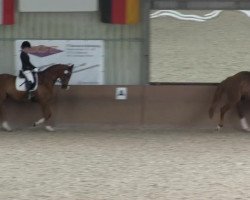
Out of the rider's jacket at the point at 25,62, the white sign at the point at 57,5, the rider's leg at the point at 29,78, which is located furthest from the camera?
the white sign at the point at 57,5

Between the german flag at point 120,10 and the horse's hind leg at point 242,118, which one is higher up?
the german flag at point 120,10

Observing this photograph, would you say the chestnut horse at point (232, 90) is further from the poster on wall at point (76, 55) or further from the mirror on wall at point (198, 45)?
the poster on wall at point (76, 55)

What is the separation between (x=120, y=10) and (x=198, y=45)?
177 cm

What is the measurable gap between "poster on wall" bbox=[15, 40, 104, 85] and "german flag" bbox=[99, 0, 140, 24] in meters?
0.56

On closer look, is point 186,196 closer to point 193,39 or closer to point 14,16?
point 193,39

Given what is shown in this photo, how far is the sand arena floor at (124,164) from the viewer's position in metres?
7.56

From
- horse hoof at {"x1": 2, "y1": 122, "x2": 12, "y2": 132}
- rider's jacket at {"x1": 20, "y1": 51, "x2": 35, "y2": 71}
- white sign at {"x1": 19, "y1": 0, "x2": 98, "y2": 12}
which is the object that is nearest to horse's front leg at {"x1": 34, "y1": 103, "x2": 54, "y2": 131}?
horse hoof at {"x1": 2, "y1": 122, "x2": 12, "y2": 132}

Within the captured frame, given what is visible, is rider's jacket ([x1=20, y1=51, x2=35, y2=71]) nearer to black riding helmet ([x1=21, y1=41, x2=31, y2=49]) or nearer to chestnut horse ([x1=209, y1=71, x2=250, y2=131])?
black riding helmet ([x1=21, y1=41, x2=31, y2=49])

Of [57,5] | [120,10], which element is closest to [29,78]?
[57,5]

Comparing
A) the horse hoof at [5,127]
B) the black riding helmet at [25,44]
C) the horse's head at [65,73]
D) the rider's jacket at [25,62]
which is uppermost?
the black riding helmet at [25,44]

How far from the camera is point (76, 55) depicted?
1273 cm

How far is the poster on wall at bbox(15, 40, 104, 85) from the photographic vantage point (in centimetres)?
1270

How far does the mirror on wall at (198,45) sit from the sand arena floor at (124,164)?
4.05ft

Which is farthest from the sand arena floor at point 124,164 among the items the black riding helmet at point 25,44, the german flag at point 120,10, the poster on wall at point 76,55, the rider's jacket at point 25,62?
the german flag at point 120,10
